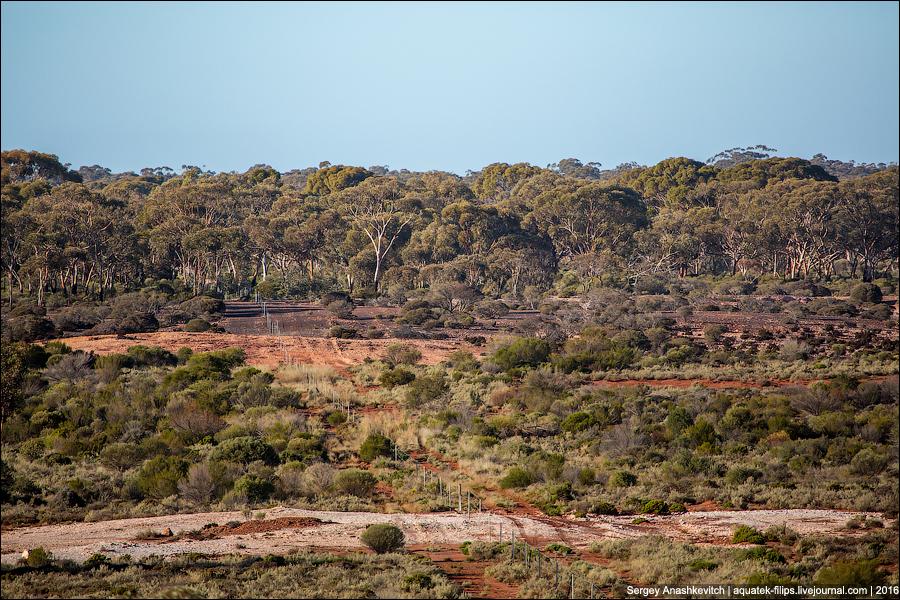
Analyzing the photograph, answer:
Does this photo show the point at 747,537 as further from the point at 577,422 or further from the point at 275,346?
the point at 275,346

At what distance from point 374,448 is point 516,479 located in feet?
14.3

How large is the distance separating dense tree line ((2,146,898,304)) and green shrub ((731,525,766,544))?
153 ft

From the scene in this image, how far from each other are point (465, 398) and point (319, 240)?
44.2 meters

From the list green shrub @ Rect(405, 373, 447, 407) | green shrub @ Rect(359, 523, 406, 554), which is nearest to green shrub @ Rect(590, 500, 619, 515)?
green shrub @ Rect(359, 523, 406, 554)

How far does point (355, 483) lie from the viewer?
21125mm

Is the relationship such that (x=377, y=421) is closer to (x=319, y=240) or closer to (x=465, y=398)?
(x=465, y=398)

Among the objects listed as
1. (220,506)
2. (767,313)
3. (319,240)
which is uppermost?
(319,240)

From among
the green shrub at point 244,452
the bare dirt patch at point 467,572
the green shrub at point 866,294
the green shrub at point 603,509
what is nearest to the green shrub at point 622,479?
the green shrub at point 603,509

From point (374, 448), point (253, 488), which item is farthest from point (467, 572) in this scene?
point (374, 448)

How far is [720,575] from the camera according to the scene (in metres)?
14.1

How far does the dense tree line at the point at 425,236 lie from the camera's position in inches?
2486

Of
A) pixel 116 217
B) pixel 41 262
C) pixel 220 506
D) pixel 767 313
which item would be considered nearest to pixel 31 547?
pixel 220 506

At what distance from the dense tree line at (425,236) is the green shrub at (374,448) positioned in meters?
39.0

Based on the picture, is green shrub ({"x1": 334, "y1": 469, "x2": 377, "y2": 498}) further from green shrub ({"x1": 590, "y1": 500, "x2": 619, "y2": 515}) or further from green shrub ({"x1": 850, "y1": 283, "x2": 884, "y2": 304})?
green shrub ({"x1": 850, "y1": 283, "x2": 884, "y2": 304})
